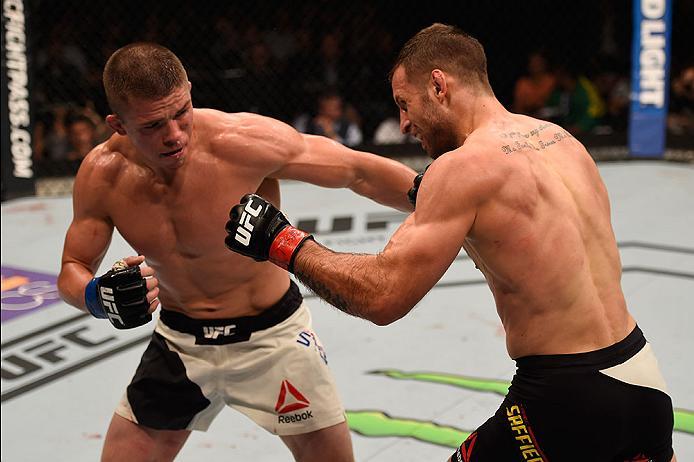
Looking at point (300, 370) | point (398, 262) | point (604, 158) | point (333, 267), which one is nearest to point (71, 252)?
point (300, 370)

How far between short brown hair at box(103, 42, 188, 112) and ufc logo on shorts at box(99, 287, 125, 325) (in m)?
0.43

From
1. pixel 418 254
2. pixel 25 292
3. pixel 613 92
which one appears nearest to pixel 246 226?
pixel 418 254

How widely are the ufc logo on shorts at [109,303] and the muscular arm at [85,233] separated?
19 cm

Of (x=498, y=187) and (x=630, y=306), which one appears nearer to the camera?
(x=498, y=187)

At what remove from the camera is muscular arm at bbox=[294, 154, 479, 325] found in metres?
1.74

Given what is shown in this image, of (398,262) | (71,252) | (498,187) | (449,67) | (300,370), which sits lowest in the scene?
(300,370)

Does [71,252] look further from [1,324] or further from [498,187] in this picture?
[1,324]

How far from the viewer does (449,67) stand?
1895 mm

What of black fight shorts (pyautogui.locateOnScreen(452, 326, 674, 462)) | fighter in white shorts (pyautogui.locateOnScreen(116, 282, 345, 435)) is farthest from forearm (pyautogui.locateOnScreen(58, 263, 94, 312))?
black fight shorts (pyautogui.locateOnScreen(452, 326, 674, 462))

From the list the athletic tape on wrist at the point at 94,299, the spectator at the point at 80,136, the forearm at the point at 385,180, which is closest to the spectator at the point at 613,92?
the spectator at the point at 80,136

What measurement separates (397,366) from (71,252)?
155 centimetres

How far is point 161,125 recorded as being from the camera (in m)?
2.16

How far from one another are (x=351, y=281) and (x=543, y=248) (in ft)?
1.23

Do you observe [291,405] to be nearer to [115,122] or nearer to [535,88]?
[115,122]
